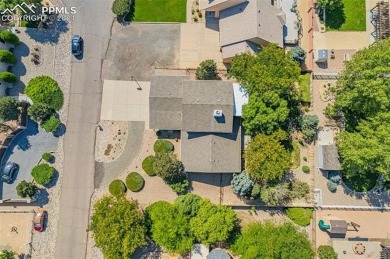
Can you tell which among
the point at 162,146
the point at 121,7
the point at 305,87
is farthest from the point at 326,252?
the point at 121,7

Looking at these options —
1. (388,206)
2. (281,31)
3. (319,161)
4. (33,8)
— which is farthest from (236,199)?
(33,8)

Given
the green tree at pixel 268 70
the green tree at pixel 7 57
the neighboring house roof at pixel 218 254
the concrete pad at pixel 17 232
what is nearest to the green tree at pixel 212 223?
the neighboring house roof at pixel 218 254

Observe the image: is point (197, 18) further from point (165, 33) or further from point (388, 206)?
point (388, 206)

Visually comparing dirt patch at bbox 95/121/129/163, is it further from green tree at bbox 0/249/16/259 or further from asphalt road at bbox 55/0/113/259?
green tree at bbox 0/249/16/259

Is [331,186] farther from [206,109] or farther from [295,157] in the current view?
[206,109]

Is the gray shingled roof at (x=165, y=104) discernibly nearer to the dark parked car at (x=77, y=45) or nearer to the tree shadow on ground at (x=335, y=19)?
the dark parked car at (x=77, y=45)

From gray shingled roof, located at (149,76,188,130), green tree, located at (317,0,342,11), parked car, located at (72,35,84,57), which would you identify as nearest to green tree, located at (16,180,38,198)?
gray shingled roof, located at (149,76,188,130)
